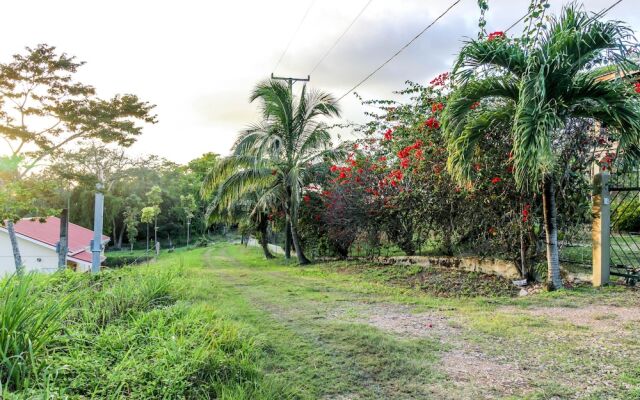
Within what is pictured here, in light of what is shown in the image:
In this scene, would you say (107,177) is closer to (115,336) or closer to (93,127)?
(93,127)

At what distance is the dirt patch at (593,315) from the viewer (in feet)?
14.9

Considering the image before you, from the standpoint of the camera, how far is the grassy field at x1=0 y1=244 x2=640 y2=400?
2.80 m

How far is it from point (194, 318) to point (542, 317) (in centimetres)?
386

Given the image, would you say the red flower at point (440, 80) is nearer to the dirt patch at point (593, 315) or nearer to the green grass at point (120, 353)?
the dirt patch at point (593, 315)

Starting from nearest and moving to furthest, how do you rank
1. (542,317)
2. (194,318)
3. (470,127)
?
(194,318), (542,317), (470,127)

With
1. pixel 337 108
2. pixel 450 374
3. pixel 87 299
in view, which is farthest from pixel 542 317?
pixel 337 108

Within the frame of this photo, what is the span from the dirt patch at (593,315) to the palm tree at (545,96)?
47.3 inches

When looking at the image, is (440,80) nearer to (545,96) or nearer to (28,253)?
(545,96)

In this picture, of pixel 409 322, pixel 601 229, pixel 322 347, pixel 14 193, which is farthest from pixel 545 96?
pixel 14 193

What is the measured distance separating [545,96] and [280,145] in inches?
333

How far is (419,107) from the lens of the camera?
909 centimetres

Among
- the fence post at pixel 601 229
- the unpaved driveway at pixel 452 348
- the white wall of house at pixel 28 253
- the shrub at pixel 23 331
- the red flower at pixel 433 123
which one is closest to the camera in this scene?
the shrub at pixel 23 331

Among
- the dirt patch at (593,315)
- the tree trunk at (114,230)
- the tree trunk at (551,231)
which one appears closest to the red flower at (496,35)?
the tree trunk at (551,231)

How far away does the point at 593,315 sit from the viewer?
4926mm
